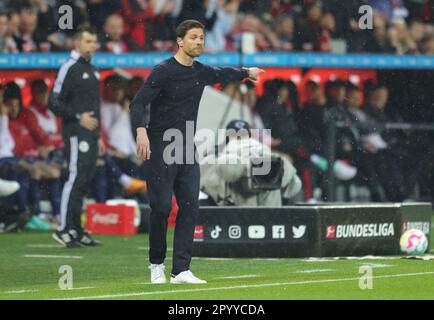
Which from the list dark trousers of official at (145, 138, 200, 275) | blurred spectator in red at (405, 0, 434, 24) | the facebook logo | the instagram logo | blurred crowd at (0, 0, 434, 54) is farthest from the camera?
blurred spectator in red at (405, 0, 434, 24)

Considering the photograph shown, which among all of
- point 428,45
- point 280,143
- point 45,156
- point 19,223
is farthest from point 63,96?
point 428,45

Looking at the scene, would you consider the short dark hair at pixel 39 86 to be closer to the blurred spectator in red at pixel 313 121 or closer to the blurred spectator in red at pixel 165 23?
the blurred spectator in red at pixel 165 23

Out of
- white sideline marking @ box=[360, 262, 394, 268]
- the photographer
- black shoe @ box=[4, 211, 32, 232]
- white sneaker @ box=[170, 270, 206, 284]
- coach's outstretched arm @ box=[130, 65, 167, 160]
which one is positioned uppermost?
coach's outstretched arm @ box=[130, 65, 167, 160]

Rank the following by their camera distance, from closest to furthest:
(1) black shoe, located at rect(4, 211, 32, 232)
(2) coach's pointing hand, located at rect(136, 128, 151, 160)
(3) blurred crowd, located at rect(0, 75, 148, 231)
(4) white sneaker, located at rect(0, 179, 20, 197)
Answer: (2) coach's pointing hand, located at rect(136, 128, 151, 160), (4) white sneaker, located at rect(0, 179, 20, 197), (1) black shoe, located at rect(4, 211, 32, 232), (3) blurred crowd, located at rect(0, 75, 148, 231)

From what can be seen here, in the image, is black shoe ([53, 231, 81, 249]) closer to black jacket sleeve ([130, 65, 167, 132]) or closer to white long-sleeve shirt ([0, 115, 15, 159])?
white long-sleeve shirt ([0, 115, 15, 159])

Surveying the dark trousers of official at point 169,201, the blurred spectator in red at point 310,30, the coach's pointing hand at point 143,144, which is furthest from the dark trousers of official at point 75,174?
the blurred spectator in red at point 310,30

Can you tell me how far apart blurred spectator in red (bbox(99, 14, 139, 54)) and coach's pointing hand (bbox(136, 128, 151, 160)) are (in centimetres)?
1066

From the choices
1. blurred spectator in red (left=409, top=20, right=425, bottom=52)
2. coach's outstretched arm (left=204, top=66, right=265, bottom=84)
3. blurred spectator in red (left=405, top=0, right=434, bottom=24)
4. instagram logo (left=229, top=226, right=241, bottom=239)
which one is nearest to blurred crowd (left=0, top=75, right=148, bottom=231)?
instagram logo (left=229, top=226, right=241, bottom=239)

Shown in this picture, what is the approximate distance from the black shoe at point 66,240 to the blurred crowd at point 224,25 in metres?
6.20

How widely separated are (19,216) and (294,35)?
6706mm

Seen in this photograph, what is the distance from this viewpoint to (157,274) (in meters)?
10.3

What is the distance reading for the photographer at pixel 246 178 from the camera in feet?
43.5

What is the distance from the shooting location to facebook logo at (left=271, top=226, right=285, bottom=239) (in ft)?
41.1
